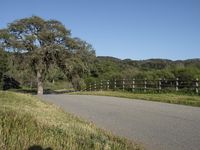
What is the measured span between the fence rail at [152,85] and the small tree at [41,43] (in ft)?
19.0

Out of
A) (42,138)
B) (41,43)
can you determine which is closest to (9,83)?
(41,43)

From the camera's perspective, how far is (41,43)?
150 ft

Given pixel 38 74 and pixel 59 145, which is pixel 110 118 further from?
pixel 38 74

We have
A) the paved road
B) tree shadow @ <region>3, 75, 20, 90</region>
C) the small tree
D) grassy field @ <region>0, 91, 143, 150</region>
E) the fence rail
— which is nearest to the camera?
grassy field @ <region>0, 91, 143, 150</region>

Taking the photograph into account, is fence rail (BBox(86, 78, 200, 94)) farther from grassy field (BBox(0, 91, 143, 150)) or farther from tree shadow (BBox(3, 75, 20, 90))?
tree shadow (BBox(3, 75, 20, 90))

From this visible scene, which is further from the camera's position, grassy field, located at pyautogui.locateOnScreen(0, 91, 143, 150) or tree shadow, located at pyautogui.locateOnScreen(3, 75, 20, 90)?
tree shadow, located at pyautogui.locateOnScreen(3, 75, 20, 90)

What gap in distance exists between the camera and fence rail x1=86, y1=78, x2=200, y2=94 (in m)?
30.4

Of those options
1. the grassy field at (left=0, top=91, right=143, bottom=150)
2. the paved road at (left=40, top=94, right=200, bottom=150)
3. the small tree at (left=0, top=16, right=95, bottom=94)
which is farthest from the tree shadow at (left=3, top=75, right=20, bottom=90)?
the grassy field at (left=0, top=91, right=143, bottom=150)

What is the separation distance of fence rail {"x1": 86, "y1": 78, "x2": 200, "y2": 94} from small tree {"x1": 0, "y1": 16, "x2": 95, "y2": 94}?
228 inches

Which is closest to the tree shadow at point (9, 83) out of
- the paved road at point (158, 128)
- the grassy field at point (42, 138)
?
the paved road at point (158, 128)

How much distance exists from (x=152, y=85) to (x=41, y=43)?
53.2 ft

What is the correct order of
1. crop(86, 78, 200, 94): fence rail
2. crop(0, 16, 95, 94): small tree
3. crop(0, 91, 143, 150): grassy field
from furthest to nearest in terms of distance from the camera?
crop(0, 16, 95, 94): small tree < crop(86, 78, 200, 94): fence rail < crop(0, 91, 143, 150): grassy field

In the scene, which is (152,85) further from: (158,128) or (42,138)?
(42,138)

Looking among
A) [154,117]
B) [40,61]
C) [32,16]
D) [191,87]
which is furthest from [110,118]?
[32,16]
